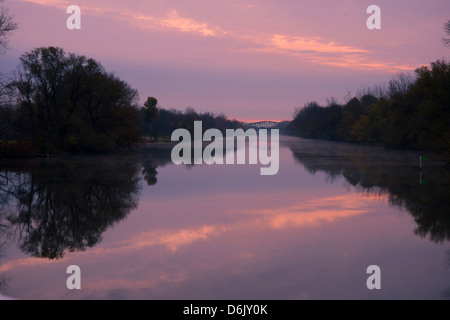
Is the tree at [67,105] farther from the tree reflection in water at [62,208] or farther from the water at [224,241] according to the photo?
the water at [224,241]

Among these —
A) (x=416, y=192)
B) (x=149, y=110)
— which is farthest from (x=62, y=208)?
(x=149, y=110)

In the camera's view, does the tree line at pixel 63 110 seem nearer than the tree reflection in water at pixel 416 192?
No

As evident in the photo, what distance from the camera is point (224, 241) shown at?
1015cm

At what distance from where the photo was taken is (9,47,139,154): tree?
42.7m

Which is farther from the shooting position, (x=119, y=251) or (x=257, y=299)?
(x=119, y=251)

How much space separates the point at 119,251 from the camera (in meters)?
9.34

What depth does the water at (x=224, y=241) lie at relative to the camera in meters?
7.14

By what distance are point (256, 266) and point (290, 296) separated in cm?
158

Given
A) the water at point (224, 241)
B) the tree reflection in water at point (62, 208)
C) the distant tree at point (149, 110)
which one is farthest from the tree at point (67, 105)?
the distant tree at point (149, 110)

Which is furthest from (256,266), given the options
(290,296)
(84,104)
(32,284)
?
(84,104)

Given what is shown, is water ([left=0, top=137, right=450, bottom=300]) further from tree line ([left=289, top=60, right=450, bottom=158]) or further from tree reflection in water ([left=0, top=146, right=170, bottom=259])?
tree line ([left=289, top=60, right=450, bottom=158])

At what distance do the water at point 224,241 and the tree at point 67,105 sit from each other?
25371mm
